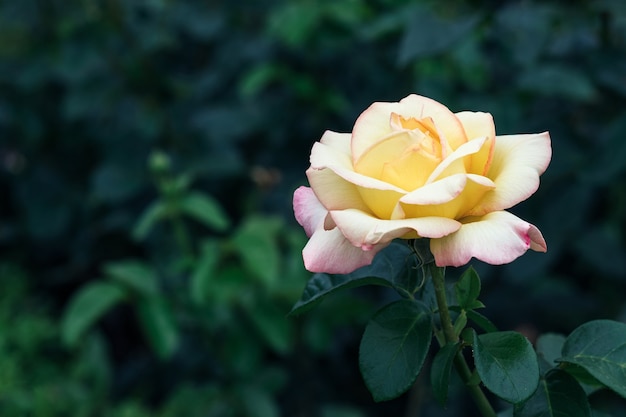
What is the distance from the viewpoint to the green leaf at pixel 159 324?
1.36 m

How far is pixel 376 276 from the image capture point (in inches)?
21.2

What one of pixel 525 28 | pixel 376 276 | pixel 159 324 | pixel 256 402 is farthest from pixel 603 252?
pixel 376 276

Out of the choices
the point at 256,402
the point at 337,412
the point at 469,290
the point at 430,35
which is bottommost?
the point at 337,412

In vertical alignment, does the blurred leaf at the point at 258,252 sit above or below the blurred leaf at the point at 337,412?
above

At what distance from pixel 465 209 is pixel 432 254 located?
4 centimetres

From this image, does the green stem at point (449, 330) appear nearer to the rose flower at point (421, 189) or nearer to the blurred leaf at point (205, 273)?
the rose flower at point (421, 189)

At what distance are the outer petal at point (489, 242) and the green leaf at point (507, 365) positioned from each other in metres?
0.07

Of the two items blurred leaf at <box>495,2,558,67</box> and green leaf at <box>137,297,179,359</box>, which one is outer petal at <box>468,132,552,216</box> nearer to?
blurred leaf at <box>495,2,558,67</box>

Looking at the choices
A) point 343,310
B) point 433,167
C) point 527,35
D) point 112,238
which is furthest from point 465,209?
point 112,238

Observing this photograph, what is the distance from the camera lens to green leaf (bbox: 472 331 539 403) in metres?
0.46

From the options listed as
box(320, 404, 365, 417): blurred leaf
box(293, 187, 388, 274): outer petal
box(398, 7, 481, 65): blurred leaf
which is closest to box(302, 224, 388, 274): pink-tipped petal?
box(293, 187, 388, 274): outer petal

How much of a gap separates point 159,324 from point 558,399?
98 cm

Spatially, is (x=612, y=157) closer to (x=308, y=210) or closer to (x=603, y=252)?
(x=603, y=252)

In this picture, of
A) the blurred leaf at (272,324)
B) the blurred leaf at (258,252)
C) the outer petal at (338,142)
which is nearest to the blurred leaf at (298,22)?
the blurred leaf at (258,252)
